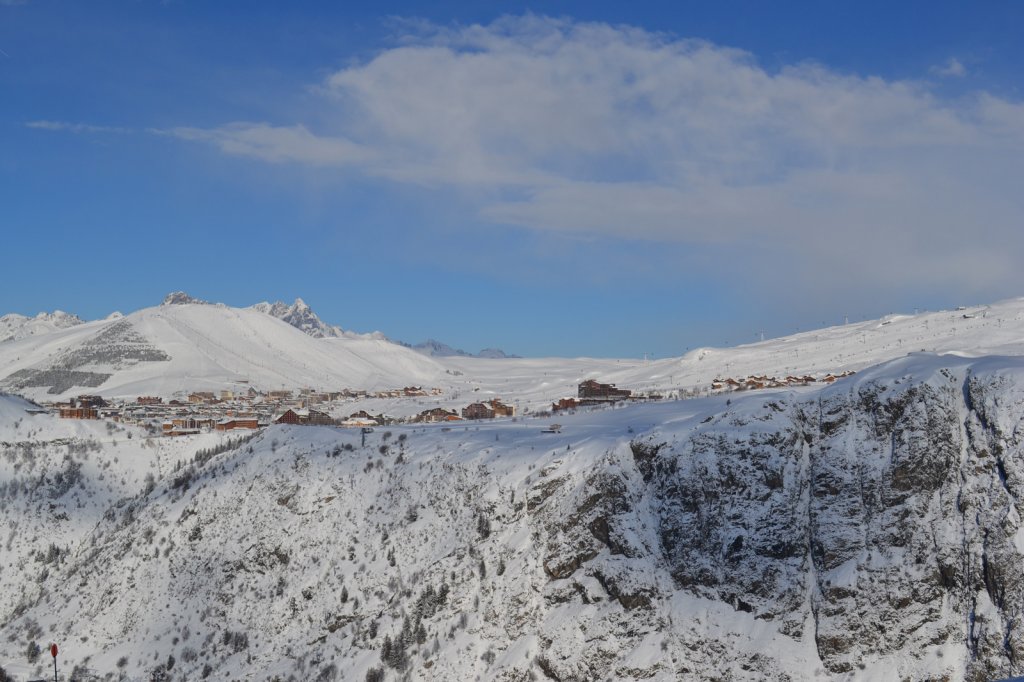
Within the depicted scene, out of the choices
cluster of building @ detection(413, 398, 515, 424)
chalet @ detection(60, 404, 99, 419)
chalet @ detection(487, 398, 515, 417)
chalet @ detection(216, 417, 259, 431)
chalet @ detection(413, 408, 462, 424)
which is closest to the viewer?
chalet @ detection(216, 417, 259, 431)

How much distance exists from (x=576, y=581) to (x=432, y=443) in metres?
18.6

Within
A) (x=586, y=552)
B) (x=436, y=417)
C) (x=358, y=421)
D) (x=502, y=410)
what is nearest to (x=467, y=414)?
(x=436, y=417)

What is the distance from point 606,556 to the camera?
41.2 meters

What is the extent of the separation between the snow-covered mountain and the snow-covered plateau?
0.12 metres

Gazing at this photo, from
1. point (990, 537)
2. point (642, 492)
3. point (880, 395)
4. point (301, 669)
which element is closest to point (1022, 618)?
point (990, 537)

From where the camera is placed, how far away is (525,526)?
4500cm

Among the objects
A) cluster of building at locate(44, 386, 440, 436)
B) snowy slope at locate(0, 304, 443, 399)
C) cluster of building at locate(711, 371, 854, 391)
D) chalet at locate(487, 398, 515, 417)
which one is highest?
snowy slope at locate(0, 304, 443, 399)

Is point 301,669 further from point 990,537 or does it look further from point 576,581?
point 990,537

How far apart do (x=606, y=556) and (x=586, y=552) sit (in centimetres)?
103

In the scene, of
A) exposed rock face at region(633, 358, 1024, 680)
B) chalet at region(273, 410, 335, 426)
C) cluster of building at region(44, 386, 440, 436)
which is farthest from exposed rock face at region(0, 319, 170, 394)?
exposed rock face at region(633, 358, 1024, 680)

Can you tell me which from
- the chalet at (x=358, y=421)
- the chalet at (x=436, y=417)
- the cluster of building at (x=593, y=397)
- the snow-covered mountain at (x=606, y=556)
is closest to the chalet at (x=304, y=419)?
the chalet at (x=358, y=421)

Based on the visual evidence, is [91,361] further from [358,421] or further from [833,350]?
[833,350]

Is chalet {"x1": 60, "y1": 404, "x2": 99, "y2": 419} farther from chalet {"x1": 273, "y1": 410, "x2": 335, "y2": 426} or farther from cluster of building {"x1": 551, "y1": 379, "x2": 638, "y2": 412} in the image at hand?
cluster of building {"x1": 551, "y1": 379, "x2": 638, "y2": 412}

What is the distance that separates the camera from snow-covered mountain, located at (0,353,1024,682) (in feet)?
119
